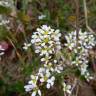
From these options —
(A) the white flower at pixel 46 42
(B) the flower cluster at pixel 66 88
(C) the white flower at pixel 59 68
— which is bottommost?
(B) the flower cluster at pixel 66 88

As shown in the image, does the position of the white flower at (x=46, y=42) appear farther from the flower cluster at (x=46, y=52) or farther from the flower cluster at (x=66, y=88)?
the flower cluster at (x=66, y=88)

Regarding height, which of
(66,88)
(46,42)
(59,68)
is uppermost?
(46,42)

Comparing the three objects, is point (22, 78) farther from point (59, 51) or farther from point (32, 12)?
point (32, 12)

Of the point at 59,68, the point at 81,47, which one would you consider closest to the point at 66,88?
the point at 59,68

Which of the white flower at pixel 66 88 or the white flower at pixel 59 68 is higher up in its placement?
the white flower at pixel 59 68

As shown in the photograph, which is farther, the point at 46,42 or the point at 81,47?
the point at 81,47

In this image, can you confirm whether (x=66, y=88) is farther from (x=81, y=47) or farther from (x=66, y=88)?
(x=81, y=47)

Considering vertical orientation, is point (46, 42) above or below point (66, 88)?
above

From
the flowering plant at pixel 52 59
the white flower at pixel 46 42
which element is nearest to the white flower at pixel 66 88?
the flowering plant at pixel 52 59
